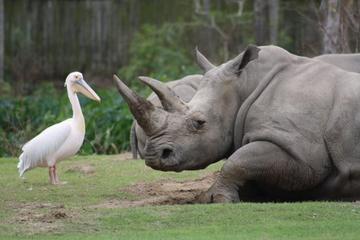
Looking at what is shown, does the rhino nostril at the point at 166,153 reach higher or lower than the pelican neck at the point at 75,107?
higher

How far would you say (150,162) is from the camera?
357 inches

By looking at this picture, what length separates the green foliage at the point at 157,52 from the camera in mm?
23812

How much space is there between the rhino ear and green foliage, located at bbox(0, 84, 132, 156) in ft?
21.3

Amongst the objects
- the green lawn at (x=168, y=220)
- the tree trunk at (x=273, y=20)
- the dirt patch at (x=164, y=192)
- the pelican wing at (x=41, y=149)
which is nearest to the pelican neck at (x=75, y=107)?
the pelican wing at (x=41, y=149)

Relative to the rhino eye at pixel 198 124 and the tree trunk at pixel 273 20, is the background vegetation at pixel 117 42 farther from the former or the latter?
the rhino eye at pixel 198 124

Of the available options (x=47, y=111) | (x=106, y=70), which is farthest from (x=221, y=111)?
(x=106, y=70)

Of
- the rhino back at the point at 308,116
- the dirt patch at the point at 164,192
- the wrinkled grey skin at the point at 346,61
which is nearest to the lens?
the rhino back at the point at 308,116

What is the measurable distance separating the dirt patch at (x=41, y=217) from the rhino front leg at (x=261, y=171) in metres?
1.37

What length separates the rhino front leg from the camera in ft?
29.9

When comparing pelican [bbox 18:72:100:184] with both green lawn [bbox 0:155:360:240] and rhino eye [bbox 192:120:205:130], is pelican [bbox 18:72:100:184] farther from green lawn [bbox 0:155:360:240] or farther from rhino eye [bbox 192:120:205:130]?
rhino eye [bbox 192:120:205:130]

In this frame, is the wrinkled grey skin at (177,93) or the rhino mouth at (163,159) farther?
the wrinkled grey skin at (177,93)

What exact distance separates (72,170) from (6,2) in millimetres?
16313

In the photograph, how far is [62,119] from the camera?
17.0 meters

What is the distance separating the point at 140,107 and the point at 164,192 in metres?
1.45
